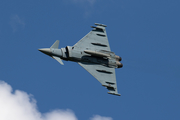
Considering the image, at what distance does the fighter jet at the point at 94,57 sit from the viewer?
6281 cm

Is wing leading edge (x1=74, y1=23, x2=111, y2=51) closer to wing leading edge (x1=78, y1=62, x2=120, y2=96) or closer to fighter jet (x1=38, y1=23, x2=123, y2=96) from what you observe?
fighter jet (x1=38, y1=23, x2=123, y2=96)

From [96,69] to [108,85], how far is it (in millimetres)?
3272

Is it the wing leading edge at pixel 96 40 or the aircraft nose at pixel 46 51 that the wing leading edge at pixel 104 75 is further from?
the aircraft nose at pixel 46 51

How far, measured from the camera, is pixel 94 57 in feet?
212

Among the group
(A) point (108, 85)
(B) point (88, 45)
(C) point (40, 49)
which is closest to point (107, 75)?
(A) point (108, 85)

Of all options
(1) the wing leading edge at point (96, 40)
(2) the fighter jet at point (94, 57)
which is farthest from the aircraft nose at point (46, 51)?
(1) the wing leading edge at point (96, 40)

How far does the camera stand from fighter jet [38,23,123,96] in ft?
206

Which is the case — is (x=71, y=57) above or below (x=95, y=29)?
below

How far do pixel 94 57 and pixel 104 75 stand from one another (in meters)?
3.41

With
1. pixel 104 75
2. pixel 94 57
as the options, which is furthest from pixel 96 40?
pixel 104 75

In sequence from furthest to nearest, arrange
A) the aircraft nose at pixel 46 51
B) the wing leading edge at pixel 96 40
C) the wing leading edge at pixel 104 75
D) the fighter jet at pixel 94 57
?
1. the wing leading edge at pixel 96 40
2. the wing leading edge at pixel 104 75
3. the fighter jet at pixel 94 57
4. the aircraft nose at pixel 46 51

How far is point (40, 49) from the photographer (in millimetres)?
62375

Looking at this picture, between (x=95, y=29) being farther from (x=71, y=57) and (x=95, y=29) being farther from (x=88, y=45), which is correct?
(x=71, y=57)

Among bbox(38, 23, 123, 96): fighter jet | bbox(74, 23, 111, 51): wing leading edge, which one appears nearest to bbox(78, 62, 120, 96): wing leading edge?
bbox(38, 23, 123, 96): fighter jet
